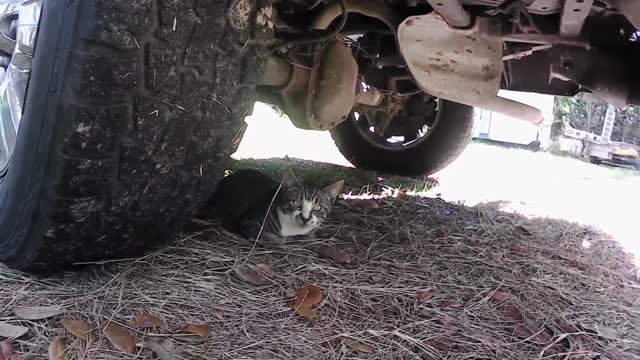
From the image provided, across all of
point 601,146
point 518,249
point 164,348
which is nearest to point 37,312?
point 164,348

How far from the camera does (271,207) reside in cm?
221

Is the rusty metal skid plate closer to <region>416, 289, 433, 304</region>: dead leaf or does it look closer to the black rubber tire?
<region>416, 289, 433, 304</region>: dead leaf

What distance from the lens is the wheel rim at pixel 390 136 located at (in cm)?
329

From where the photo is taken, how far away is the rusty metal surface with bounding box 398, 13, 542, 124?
5.01 feet

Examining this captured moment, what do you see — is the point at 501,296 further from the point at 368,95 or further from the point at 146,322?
the point at 368,95

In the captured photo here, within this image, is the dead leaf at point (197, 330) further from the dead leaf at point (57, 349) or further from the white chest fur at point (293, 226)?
the white chest fur at point (293, 226)

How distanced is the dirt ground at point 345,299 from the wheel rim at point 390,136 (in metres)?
1.09

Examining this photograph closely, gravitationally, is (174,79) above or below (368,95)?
above

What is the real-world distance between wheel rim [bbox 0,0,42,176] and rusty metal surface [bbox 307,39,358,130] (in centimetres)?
90

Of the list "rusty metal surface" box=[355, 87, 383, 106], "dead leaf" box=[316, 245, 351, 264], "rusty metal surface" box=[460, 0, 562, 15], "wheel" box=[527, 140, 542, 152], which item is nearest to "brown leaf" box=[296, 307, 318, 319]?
"dead leaf" box=[316, 245, 351, 264]

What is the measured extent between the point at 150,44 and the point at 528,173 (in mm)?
4094

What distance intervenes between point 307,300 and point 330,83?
0.84m

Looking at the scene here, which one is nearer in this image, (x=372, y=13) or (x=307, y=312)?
(x=307, y=312)

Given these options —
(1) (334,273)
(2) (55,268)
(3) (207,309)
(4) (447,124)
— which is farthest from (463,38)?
(4) (447,124)
